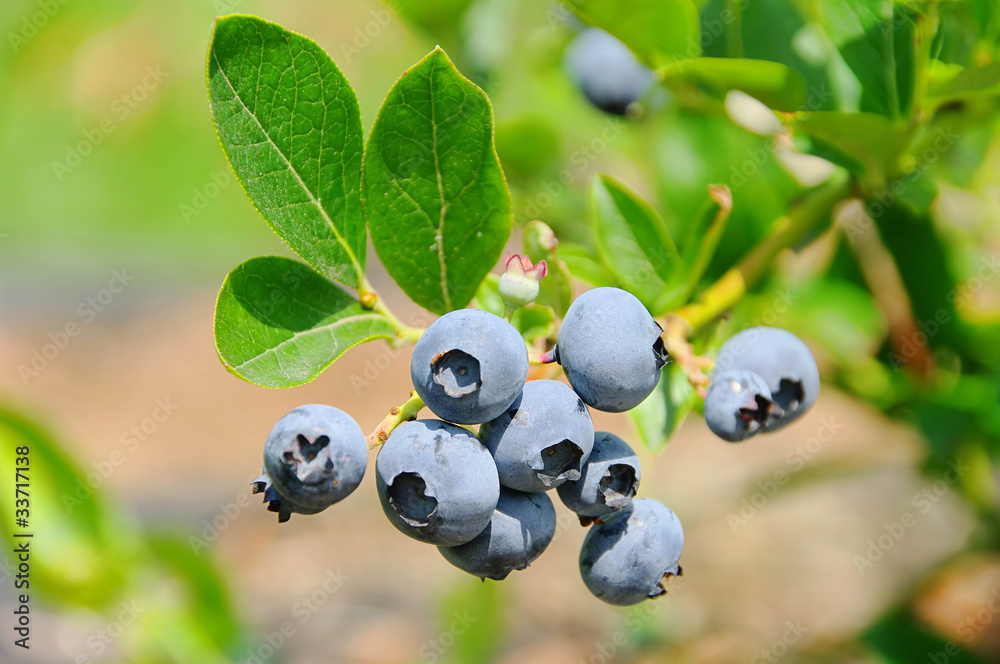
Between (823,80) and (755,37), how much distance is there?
125mm

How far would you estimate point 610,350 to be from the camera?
2.65 ft

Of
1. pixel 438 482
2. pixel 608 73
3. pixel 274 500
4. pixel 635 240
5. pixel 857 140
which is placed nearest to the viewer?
pixel 438 482

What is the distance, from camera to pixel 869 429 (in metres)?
3.46

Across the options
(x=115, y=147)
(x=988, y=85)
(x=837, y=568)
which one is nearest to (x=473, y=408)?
(x=988, y=85)

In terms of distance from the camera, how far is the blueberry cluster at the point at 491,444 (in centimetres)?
77

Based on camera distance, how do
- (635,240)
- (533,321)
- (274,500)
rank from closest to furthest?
(274,500) < (533,321) < (635,240)

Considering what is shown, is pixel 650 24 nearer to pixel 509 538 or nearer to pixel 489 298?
pixel 489 298

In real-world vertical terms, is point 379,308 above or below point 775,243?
above

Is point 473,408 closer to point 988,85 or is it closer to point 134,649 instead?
point 988,85

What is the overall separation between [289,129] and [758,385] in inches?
23.3

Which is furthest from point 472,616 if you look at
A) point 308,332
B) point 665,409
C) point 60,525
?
point 308,332

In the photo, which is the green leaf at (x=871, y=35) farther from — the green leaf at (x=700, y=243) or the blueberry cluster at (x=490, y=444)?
the blueberry cluster at (x=490, y=444)

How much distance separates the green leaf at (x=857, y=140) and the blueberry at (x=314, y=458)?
27.0 inches

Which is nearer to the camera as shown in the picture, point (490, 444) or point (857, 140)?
point (490, 444)
